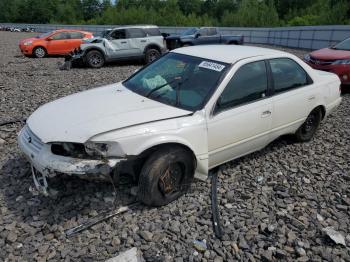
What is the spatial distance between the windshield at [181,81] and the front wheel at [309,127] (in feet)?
6.21

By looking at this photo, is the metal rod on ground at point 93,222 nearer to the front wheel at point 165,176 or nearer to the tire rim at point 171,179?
the front wheel at point 165,176

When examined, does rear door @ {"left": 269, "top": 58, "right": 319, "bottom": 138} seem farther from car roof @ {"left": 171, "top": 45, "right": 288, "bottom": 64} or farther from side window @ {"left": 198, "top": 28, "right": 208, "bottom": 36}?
side window @ {"left": 198, "top": 28, "right": 208, "bottom": 36}

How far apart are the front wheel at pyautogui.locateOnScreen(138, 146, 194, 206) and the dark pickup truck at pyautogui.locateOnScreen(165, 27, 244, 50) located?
1506cm

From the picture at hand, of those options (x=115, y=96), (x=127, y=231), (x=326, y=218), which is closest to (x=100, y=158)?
(x=127, y=231)

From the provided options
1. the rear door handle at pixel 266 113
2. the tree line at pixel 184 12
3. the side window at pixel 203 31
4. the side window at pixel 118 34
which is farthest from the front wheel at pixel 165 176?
the tree line at pixel 184 12

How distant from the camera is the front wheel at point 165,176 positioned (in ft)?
10.4

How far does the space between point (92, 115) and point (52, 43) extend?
13.7 m

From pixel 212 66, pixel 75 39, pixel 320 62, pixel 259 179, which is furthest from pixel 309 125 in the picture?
pixel 75 39

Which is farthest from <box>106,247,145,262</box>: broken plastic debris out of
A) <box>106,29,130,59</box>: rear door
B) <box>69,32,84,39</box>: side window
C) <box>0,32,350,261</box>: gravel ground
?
<box>69,32,84,39</box>: side window

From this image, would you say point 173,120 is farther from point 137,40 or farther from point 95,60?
point 137,40

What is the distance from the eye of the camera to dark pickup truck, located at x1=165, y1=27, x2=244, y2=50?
17797 mm

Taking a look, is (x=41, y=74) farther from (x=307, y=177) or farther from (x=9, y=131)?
(x=307, y=177)

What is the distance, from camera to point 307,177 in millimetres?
4117

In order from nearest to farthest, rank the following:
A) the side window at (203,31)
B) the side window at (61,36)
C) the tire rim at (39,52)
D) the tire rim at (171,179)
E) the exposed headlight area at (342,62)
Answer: the tire rim at (171,179) → the exposed headlight area at (342,62) → the tire rim at (39,52) → the side window at (61,36) → the side window at (203,31)
